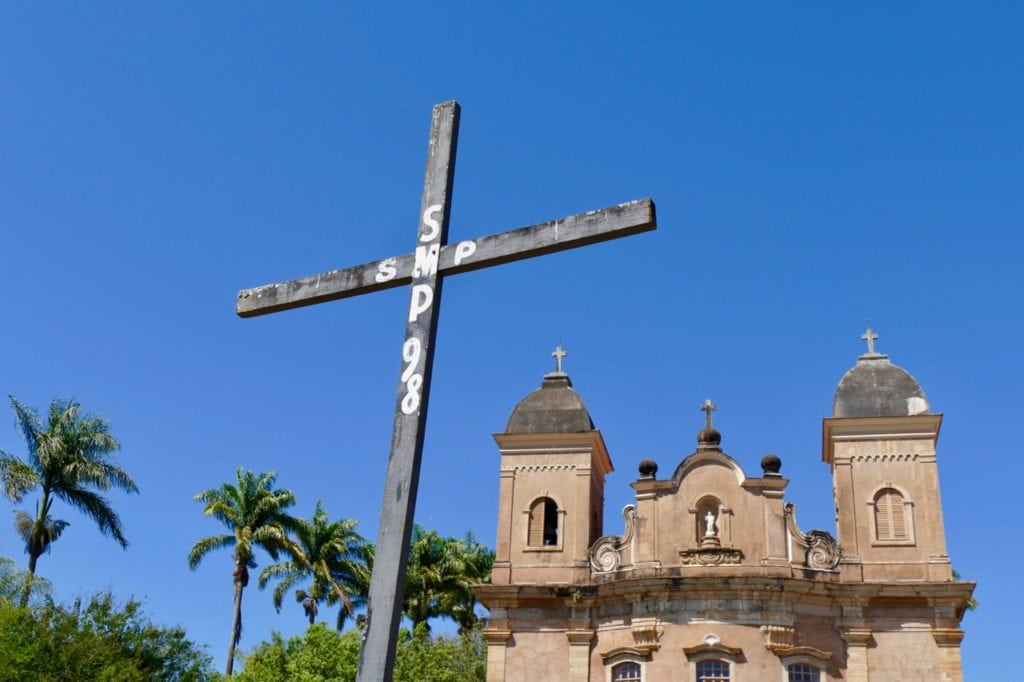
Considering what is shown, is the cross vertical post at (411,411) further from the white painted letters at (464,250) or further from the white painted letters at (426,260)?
the white painted letters at (464,250)

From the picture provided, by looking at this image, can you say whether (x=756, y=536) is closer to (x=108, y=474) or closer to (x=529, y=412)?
(x=529, y=412)

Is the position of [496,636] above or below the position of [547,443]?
below

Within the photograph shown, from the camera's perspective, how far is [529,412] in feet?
102

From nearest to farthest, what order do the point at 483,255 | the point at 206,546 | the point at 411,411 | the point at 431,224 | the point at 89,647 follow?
the point at 411,411
the point at 483,255
the point at 431,224
the point at 89,647
the point at 206,546

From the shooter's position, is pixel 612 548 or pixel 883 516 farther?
pixel 612 548

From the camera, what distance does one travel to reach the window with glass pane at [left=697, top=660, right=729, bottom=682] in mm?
26781

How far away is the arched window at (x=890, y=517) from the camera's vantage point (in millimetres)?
28281

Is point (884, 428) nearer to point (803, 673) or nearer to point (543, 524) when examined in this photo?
point (803, 673)

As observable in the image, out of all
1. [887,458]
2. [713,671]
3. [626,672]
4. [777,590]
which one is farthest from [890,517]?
[626,672]

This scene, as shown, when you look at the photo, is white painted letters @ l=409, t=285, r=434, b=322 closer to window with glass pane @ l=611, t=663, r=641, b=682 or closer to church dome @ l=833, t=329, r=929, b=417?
window with glass pane @ l=611, t=663, r=641, b=682

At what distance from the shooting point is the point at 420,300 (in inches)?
310

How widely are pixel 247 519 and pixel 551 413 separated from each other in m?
12.4

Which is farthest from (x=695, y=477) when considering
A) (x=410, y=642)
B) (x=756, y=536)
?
(x=410, y=642)

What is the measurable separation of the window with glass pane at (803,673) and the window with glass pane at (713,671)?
153 cm
